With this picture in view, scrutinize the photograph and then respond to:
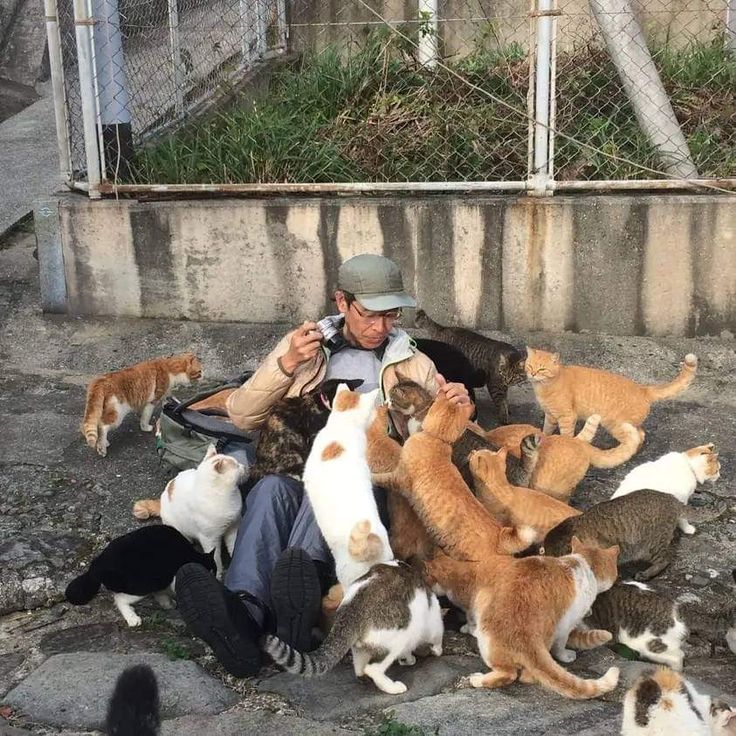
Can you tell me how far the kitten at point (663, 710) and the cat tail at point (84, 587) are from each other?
1910mm

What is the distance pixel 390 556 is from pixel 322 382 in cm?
102

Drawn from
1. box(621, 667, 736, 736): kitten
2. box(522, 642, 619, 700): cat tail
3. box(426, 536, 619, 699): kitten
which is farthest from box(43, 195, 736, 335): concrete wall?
box(621, 667, 736, 736): kitten

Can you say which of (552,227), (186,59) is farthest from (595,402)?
(186,59)

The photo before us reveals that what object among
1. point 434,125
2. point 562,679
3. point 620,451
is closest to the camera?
point 562,679

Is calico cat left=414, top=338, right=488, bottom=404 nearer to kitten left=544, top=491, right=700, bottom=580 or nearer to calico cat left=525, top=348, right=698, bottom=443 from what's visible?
calico cat left=525, top=348, right=698, bottom=443

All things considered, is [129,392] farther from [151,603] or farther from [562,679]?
[562,679]

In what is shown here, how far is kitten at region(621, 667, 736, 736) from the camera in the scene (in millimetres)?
2400

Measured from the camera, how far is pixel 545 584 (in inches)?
Result: 128

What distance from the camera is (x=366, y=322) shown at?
13.8ft

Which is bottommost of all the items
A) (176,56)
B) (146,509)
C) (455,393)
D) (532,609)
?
(146,509)

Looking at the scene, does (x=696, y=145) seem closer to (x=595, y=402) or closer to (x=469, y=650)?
(x=595, y=402)

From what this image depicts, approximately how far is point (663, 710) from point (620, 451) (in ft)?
7.74

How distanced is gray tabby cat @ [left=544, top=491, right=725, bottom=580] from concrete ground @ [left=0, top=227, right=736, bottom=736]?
0.11 meters

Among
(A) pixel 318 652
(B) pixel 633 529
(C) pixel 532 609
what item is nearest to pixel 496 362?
(B) pixel 633 529
